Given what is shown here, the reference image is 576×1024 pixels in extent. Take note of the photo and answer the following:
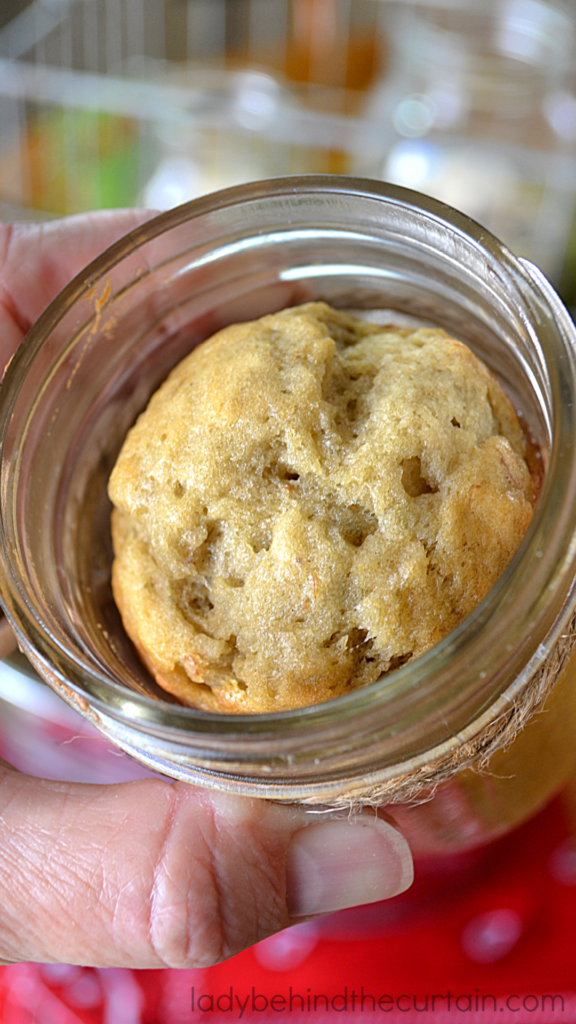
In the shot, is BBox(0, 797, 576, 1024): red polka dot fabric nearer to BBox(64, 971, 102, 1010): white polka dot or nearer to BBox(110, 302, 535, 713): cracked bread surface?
BBox(64, 971, 102, 1010): white polka dot

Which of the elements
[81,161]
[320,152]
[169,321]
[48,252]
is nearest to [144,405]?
[169,321]

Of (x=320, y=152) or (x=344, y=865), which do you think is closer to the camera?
(x=344, y=865)

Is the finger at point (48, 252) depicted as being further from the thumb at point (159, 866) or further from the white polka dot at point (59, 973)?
the white polka dot at point (59, 973)

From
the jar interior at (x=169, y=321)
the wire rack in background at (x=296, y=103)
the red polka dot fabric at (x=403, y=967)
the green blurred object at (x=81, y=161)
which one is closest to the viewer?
the jar interior at (x=169, y=321)

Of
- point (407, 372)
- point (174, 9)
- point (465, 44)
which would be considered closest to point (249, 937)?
point (407, 372)

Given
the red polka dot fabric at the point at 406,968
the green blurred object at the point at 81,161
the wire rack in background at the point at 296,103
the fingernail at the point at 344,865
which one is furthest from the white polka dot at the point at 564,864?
the green blurred object at the point at 81,161

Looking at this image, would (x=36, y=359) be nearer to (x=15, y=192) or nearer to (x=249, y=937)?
(x=249, y=937)

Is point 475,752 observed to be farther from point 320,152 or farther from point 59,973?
point 320,152
